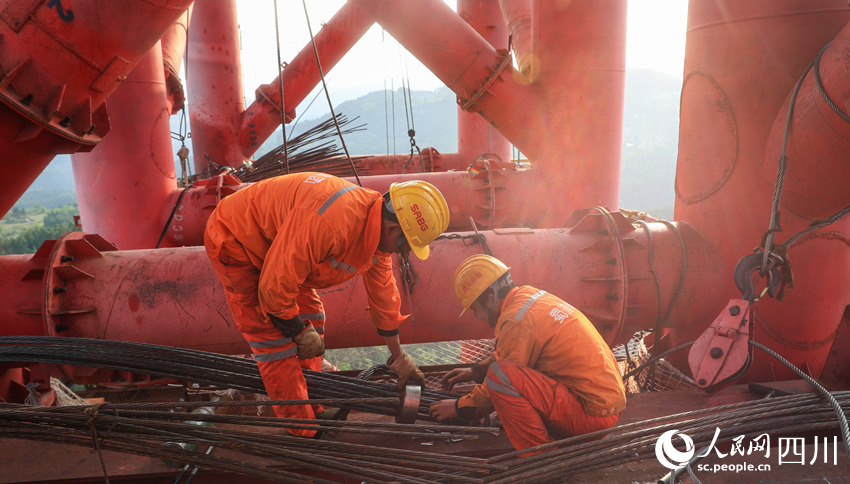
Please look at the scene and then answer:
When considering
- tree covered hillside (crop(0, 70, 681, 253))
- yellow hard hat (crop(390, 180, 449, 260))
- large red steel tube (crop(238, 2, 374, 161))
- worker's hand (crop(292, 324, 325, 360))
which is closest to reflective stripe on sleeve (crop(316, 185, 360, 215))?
yellow hard hat (crop(390, 180, 449, 260))

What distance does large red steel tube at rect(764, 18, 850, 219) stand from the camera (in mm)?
2359

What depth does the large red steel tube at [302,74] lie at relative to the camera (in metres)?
8.06

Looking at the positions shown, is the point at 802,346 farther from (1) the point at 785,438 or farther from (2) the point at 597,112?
(2) the point at 597,112

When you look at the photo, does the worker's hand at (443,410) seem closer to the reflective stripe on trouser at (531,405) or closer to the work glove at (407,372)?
the work glove at (407,372)

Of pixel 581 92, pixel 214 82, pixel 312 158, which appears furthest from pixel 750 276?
pixel 214 82

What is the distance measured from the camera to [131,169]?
184 inches

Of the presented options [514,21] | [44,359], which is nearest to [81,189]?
[44,359]

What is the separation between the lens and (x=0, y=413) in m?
2.33

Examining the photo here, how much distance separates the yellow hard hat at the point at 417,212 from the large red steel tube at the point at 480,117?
21.7 feet

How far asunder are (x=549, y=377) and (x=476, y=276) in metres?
0.64

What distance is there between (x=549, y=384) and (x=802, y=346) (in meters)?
1.89

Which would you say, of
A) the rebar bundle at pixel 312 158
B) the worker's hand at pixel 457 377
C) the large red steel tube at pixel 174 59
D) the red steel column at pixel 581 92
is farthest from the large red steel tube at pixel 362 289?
the rebar bundle at pixel 312 158

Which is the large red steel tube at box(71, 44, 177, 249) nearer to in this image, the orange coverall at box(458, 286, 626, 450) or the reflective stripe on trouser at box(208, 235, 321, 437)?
the reflective stripe on trouser at box(208, 235, 321, 437)

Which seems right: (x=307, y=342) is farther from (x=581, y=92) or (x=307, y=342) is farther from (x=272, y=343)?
(x=581, y=92)
